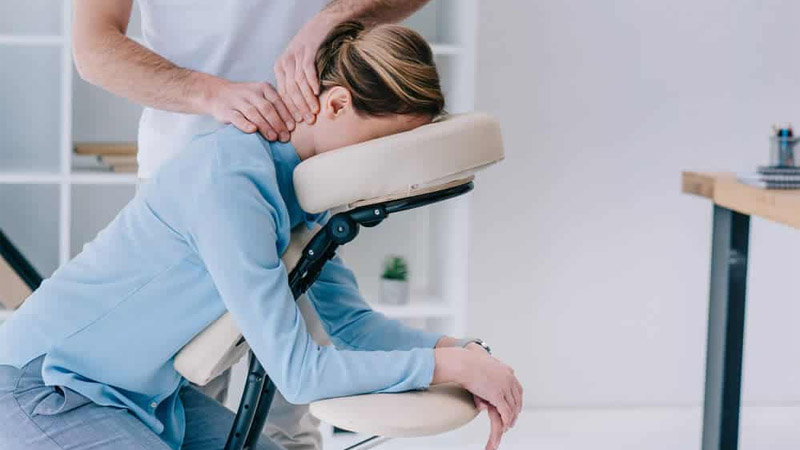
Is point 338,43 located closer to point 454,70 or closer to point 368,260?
point 454,70

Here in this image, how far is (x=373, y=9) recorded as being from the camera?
5.66 feet

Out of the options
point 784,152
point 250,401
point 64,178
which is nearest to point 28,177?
point 64,178

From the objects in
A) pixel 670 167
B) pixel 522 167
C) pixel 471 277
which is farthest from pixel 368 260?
pixel 670 167

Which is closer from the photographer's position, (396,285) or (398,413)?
(398,413)

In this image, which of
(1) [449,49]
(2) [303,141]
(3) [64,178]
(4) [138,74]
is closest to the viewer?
(2) [303,141]

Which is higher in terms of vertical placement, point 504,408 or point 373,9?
point 373,9

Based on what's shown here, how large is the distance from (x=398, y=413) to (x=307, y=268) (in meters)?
0.23

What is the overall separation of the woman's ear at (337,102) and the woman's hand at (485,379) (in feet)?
1.04

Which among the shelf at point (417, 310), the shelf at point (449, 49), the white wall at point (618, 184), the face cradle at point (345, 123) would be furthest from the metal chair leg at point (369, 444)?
the white wall at point (618, 184)

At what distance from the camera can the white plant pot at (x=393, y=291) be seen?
9.01 ft

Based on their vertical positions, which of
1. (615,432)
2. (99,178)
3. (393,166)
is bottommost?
(615,432)

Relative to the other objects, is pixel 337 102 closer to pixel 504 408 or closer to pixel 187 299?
pixel 187 299

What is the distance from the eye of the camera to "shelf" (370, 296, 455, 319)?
270cm

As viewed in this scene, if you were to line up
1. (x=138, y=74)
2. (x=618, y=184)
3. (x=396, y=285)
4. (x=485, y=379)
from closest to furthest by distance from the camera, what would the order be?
(x=485, y=379)
(x=138, y=74)
(x=396, y=285)
(x=618, y=184)
